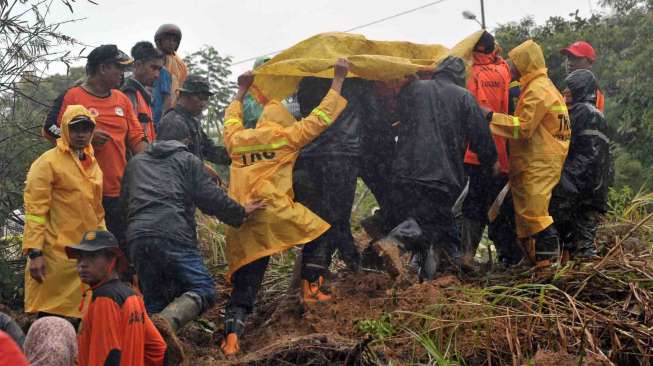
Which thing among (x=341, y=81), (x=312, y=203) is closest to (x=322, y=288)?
(x=312, y=203)

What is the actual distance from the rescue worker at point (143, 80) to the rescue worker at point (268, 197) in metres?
0.88

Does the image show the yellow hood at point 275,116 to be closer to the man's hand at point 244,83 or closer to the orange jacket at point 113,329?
Result: the man's hand at point 244,83

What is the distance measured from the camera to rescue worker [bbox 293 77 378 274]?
22.0ft

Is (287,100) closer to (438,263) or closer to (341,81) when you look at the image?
(341,81)

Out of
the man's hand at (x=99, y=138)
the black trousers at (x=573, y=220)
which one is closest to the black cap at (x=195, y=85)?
the man's hand at (x=99, y=138)

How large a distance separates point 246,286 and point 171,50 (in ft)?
8.43

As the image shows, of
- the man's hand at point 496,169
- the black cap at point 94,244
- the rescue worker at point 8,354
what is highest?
the rescue worker at point 8,354

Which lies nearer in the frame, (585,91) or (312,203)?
(312,203)

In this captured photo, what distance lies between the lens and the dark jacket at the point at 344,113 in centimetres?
671

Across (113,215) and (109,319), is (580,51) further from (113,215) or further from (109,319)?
(109,319)

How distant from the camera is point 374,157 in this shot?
717 centimetres

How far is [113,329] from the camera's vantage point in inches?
179

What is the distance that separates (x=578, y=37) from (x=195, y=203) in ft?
49.0

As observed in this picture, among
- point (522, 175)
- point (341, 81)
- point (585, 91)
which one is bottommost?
point (522, 175)
